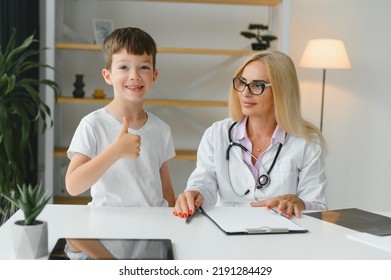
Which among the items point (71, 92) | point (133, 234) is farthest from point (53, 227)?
point (71, 92)

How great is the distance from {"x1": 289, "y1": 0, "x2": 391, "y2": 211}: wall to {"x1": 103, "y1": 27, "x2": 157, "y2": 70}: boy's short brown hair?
2469 mm

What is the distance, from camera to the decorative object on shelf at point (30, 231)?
1137mm

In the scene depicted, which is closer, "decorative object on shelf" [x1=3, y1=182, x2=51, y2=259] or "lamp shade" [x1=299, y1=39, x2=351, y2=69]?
"decorative object on shelf" [x1=3, y1=182, x2=51, y2=259]

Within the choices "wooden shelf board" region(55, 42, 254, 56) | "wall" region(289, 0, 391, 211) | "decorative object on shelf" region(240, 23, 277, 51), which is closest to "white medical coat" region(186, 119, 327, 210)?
"wooden shelf board" region(55, 42, 254, 56)

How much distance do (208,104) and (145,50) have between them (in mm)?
1905

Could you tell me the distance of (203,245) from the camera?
4.23 ft

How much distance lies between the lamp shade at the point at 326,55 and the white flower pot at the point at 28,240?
2.93m

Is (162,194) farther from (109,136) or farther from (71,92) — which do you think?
(71,92)

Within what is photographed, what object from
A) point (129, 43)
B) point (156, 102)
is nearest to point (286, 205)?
point (129, 43)

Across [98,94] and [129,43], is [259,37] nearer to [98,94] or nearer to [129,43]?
[98,94]

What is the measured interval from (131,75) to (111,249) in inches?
29.7

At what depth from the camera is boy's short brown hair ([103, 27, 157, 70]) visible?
1.85m


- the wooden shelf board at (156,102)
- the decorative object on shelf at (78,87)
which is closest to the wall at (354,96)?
the wooden shelf board at (156,102)

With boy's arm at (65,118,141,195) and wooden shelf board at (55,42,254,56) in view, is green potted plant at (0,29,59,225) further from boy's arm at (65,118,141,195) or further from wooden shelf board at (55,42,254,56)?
boy's arm at (65,118,141,195)
